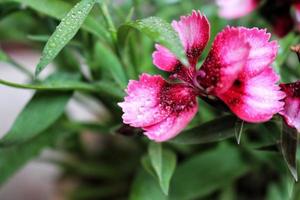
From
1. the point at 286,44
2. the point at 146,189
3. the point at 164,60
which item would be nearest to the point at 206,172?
the point at 146,189

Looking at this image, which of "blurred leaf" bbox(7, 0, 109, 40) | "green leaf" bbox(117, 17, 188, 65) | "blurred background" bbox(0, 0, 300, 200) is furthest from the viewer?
"blurred background" bbox(0, 0, 300, 200)

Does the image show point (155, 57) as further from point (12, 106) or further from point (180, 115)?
point (12, 106)

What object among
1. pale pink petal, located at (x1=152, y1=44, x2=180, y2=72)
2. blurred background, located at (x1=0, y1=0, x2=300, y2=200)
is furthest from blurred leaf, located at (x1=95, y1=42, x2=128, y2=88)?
pale pink petal, located at (x1=152, y1=44, x2=180, y2=72)

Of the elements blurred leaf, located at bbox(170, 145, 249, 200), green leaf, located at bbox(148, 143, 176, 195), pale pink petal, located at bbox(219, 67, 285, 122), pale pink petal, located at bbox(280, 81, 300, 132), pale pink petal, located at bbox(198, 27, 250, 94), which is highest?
pale pink petal, located at bbox(198, 27, 250, 94)

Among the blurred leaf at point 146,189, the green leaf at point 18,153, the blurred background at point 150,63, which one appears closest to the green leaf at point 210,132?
the blurred background at point 150,63

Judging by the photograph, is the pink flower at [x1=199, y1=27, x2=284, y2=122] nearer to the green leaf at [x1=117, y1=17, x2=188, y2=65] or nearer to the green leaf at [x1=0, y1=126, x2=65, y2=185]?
the green leaf at [x1=117, y1=17, x2=188, y2=65]

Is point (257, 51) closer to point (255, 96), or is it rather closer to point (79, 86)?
point (255, 96)

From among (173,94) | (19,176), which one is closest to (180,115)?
(173,94)

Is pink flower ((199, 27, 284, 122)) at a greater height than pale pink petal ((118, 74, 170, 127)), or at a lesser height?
greater
